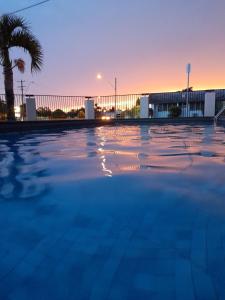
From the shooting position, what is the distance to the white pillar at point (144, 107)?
17219 mm

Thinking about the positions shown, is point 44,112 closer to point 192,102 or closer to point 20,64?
point 20,64

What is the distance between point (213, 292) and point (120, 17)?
1629 cm

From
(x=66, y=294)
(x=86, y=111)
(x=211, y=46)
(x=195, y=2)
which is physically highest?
(x=195, y=2)

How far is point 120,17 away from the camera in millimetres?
15492

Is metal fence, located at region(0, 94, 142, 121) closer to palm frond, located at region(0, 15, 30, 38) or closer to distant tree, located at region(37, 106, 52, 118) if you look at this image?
distant tree, located at region(37, 106, 52, 118)

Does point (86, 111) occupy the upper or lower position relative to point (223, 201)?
upper

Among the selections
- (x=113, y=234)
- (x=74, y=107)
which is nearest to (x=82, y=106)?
(x=74, y=107)

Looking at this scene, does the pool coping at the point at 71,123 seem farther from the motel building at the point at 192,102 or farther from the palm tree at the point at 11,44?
the motel building at the point at 192,102

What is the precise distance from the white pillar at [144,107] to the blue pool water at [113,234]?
1388cm

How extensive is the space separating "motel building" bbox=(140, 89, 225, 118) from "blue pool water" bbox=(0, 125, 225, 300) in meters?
14.0

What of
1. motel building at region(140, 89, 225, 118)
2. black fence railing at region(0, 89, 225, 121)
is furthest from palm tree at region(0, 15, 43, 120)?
motel building at region(140, 89, 225, 118)

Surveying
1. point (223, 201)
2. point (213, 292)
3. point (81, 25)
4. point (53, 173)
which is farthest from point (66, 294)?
point (81, 25)

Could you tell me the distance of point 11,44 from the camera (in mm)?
11188

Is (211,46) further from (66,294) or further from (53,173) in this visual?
(66,294)
